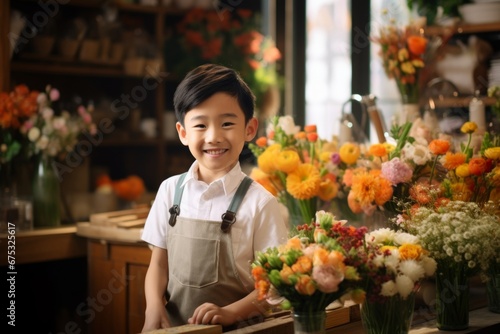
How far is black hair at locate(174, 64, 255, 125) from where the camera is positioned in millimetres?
1742

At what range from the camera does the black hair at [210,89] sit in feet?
5.72

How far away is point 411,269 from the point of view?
1554mm

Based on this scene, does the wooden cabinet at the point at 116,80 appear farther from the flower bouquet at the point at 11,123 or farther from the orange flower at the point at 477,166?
the orange flower at the point at 477,166

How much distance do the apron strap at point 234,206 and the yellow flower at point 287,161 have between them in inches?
23.3

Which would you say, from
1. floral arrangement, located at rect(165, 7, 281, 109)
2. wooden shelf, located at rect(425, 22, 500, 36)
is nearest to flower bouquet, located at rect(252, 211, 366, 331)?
wooden shelf, located at rect(425, 22, 500, 36)

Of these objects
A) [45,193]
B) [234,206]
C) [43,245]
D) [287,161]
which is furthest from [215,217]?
[45,193]

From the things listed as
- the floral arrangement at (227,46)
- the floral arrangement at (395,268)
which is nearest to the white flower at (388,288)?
the floral arrangement at (395,268)

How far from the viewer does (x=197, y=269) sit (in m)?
1.79

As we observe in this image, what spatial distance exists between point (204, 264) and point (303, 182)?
2.25 feet

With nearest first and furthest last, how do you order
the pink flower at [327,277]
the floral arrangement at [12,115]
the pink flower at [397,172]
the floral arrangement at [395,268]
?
the pink flower at [327,277] < the floral arrangement at [395,268] < the pink flower at [397,172] < the floral arrangement at [12,115]

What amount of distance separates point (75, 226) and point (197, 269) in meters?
1.78

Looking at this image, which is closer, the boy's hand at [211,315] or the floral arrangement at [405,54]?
the boy's hand at [211,315]

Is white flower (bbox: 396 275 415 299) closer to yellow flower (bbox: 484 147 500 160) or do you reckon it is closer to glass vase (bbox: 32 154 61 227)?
yellow flower (bbox: 484 147 500 160)

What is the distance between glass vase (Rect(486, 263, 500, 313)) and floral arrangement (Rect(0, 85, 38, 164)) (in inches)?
80.0
